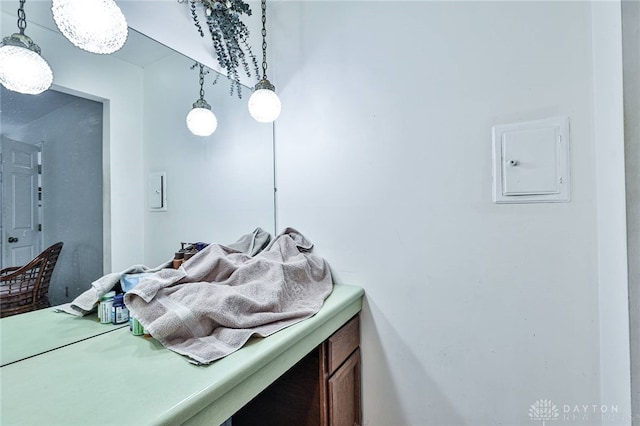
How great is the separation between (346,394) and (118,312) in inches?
33.4

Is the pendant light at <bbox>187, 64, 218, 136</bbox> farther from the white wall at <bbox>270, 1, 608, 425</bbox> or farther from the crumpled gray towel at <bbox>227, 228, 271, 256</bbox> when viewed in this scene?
the crumpled gray towel at <bbox>227, 228, 271, 256</bbox>

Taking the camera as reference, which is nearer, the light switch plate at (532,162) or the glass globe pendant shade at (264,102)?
the light switch plate at (532,162)

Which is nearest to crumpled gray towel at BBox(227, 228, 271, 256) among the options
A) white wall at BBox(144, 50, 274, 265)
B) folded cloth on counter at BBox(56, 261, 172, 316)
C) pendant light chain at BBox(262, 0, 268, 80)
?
white wall at BBox(144, 50, 274, 265)

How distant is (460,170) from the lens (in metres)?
1.03

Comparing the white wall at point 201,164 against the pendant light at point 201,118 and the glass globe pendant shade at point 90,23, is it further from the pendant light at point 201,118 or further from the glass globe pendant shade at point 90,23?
the glass globe pendant shade at point 90,23

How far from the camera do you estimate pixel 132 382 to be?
577 mm

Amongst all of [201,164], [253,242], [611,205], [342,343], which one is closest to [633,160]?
[611,205]

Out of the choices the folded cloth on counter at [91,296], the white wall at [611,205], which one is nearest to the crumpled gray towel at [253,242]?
the folded cloth on counter at [91,296]

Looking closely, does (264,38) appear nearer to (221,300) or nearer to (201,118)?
(201,118)

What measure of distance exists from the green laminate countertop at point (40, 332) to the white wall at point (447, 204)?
2.73ft

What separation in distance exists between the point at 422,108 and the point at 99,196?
3.71 ft

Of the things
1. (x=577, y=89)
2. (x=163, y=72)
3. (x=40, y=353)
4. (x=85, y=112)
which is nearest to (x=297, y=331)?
(x=40, y=353)

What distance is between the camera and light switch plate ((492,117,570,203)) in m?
0.89

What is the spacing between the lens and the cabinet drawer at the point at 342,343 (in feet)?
3.34
